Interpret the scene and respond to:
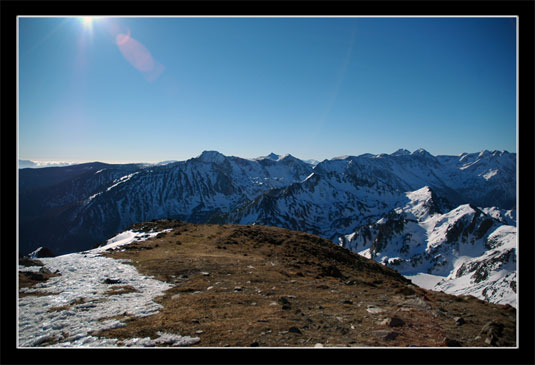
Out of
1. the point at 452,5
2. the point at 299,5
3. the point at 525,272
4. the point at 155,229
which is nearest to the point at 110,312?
the point at 299,5

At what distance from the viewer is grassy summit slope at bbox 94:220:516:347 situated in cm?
729

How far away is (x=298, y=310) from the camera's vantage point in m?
10.0

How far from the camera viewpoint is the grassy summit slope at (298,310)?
7285 millimetres

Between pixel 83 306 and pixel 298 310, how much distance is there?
7.92m

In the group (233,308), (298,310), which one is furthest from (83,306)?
(298,310)

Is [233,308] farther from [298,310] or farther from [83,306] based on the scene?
[83,306]

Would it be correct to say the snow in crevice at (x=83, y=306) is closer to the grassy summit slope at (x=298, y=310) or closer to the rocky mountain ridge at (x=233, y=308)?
the rocky mountain ridge at (x=233, y=308)

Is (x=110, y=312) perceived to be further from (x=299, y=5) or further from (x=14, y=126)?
(x=299, y=5)

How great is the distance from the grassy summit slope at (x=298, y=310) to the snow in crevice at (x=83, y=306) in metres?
0.50

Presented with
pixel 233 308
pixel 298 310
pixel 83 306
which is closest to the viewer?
pixel 298 310

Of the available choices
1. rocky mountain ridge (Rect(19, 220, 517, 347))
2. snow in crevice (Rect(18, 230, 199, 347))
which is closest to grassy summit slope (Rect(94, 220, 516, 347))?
rocky mountain ridge (Rect(19, 220, 517, 347))

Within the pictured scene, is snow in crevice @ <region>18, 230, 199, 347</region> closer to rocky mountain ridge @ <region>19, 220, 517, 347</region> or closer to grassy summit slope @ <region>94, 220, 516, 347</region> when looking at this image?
rocky mountain ridge @ <region>19, 220, 517, 347</region>

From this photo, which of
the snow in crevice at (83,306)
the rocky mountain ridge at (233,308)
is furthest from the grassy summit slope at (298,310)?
the snow in crevice at (83,306)

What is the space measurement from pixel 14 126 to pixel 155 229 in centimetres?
3409
